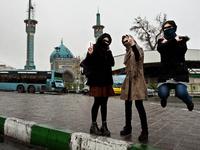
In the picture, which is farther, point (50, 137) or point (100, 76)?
point (100, 76)

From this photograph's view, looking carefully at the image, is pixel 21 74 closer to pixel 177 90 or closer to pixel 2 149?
pixel 2 149

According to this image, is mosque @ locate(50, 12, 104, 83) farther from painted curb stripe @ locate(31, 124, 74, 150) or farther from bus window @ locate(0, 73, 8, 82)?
painted curb stripe @ locate(31, 124, 74, 150)

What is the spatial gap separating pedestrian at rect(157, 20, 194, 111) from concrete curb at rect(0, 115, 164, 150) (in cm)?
92

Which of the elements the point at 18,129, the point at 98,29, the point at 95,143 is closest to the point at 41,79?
the point at 18,129

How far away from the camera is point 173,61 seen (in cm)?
265

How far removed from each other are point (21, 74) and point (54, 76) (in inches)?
139

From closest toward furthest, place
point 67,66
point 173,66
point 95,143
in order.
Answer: point 95,143, point 173,66, point 67,66

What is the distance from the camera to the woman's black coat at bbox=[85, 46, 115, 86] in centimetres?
304

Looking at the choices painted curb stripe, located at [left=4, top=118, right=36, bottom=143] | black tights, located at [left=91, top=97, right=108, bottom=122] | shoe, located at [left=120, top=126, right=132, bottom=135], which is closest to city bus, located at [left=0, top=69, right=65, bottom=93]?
painted curb stripe, located at [left=4, top=118, right=36, bottom=143]

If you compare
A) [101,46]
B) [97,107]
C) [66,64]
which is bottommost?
[97,107]

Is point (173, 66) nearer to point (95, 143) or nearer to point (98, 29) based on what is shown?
point (95, 143)

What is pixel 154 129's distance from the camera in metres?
3.56

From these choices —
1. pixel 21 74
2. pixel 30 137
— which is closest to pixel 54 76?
pixel 21 74

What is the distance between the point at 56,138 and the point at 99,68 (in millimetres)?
1296
